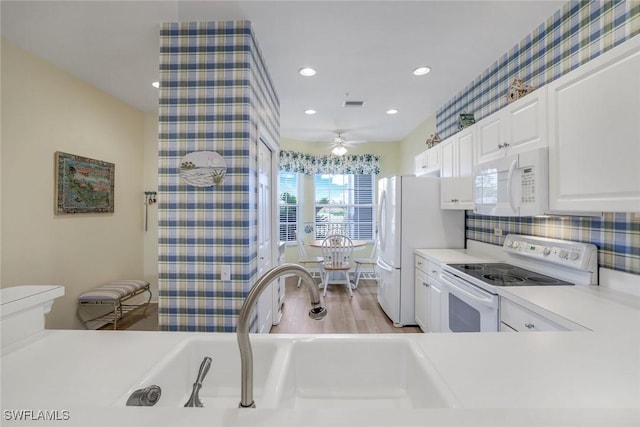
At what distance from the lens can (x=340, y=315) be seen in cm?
354

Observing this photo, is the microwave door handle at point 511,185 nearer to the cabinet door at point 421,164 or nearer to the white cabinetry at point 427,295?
the white cabinetry at point 427,295

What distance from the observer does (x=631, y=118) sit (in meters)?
1.25

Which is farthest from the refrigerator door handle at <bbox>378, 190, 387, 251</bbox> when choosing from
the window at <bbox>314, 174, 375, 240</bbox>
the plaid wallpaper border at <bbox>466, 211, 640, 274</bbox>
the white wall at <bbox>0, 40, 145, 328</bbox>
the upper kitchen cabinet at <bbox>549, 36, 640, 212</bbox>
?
the white wall at <bbox>0, 40, 145, 328</bbox>

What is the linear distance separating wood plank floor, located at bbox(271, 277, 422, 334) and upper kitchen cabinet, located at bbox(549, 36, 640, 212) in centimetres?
214

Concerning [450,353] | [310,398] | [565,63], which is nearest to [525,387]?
[450,353]

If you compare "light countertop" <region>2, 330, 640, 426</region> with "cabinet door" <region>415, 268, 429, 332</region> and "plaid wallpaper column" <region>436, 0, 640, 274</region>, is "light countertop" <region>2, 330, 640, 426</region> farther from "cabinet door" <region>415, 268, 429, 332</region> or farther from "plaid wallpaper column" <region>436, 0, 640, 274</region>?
"cabinet door" <region>415, 268, 429, 332</region>

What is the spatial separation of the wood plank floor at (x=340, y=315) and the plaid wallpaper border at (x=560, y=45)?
8.24 feet

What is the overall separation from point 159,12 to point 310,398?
2443mm

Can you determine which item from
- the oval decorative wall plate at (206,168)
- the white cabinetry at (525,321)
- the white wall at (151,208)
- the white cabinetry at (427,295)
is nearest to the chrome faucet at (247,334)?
the white cabinetry at (525,321)

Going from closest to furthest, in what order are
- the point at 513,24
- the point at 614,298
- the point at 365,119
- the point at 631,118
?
the point at 631,118 < the point at 614,298 < the point at 513,24 < the point at 365,119

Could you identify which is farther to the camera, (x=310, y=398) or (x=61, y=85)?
(x=61, y=85)

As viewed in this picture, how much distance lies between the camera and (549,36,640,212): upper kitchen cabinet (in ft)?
4.08

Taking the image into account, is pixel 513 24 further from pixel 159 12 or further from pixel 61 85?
pixel 61 85

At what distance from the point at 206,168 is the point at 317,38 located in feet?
4.41
